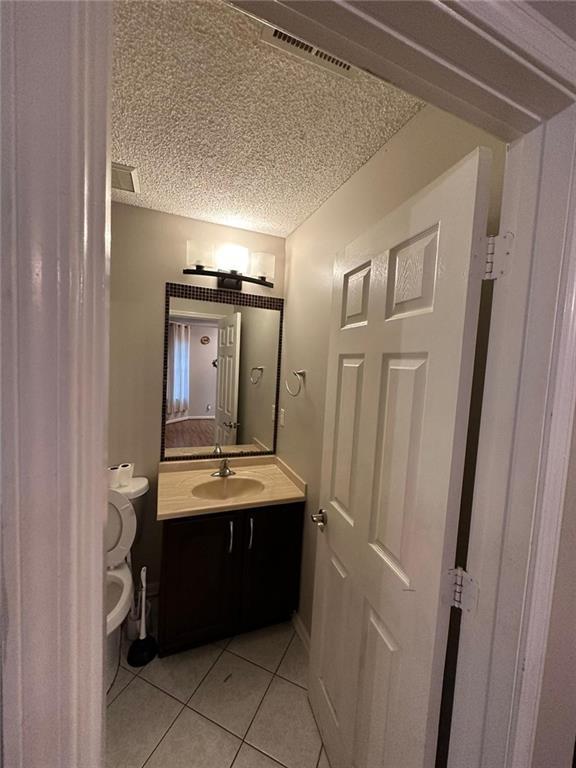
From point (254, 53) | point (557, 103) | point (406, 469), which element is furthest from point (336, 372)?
point (254, 53)

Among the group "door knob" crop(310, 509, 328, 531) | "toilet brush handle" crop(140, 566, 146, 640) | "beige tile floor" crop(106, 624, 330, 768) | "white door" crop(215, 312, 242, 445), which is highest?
"white door" crop(215, 312, 242, 445)

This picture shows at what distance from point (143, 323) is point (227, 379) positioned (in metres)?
0.64

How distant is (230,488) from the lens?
2012 mm

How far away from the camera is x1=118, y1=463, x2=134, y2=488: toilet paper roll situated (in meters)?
1.85

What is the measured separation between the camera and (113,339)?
1.87 metres

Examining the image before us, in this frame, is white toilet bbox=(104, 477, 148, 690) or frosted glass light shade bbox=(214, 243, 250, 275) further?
frosted glass light shade bbox=(214, 243, 250, 275)

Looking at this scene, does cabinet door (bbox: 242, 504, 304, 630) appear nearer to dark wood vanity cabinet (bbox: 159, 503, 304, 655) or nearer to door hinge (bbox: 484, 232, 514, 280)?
dark wood vanity cabinet (bbox: 159, 503, 304, 655)

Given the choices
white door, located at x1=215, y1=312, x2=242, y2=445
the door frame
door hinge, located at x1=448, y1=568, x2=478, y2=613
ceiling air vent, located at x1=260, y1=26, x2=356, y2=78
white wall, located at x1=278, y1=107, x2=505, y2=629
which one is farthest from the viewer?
white door, located at x1=215, y1=312, x2=242, y2=445

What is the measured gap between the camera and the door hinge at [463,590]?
71 cm

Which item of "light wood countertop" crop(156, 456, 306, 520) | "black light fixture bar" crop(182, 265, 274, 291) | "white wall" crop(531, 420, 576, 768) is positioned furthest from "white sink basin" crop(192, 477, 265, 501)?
"white wall" crop(531, 420, 576, 768)

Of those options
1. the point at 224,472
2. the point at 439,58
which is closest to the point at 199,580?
the point at 224,472

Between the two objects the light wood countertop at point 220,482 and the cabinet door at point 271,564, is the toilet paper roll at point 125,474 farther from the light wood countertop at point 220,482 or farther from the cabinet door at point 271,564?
the cabinet door at point 271,564

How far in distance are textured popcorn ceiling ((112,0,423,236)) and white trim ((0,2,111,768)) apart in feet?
2.41

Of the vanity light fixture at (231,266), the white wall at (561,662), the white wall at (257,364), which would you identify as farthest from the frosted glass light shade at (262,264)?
the white wall at (561,662)
